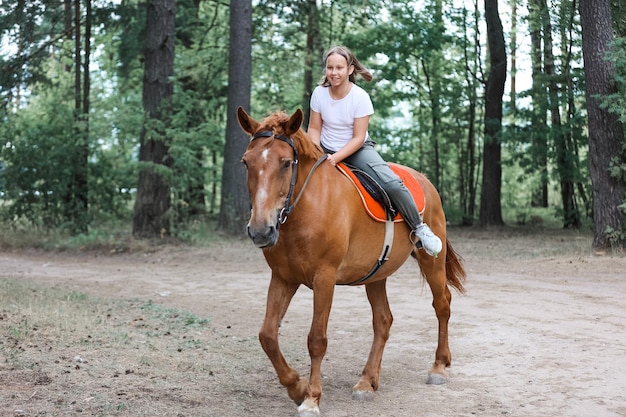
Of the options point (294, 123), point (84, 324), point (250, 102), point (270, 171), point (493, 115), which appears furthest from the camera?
point (493, 115)

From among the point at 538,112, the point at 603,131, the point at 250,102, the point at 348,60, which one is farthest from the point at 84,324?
the point at 538,112

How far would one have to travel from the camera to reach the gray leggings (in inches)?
250

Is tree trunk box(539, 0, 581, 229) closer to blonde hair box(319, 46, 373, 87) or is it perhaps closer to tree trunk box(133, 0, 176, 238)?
tree trunk box(133, 0, 176, 238)

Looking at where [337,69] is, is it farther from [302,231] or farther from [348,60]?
[302,231]

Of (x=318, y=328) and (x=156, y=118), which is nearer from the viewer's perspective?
(x=318, y=328)

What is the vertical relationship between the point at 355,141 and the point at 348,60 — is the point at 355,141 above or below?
below

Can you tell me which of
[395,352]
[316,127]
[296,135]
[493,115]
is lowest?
[395,352]

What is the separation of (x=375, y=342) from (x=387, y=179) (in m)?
1.51

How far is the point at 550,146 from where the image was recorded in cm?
2219

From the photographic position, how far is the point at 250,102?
22109 millimetres

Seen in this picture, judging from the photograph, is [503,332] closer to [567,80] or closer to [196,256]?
[196,256]

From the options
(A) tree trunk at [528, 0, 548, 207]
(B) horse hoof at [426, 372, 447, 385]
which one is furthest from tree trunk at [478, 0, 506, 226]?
(B) horse hoof at [426, 372, 447, 385]

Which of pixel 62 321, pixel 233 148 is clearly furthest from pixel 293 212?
pixel 233 148

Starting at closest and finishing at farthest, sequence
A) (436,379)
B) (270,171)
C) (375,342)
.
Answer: (270,171) → (436,379) → (375,342)
